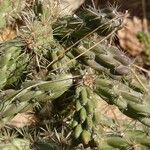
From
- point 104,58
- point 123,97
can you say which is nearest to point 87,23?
point 104,58

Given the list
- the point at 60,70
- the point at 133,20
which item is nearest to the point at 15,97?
the point at 60,70

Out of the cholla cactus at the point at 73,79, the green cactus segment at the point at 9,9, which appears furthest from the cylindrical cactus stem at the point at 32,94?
the green cactus segment at the point at 9,9

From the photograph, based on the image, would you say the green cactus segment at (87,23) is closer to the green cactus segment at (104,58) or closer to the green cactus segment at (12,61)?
the green cactus segment at (104,58)

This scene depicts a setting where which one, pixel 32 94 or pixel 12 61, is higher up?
pixel 12 61

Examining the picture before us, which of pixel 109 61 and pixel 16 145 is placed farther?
pixel 16 145

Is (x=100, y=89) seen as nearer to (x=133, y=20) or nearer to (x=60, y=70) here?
(x=60, y=70)

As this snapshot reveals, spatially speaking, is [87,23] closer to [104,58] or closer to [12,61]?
[104,58]
